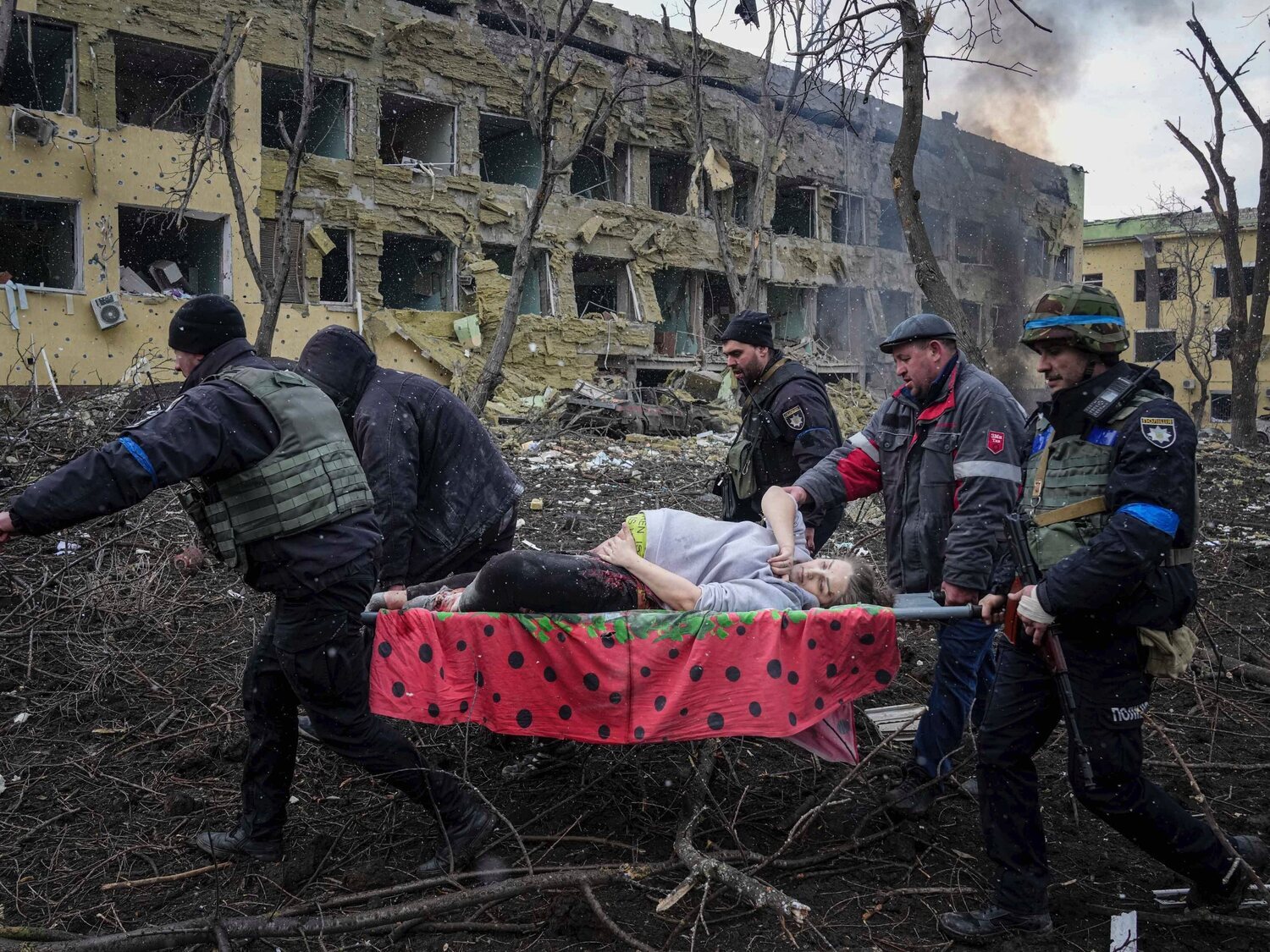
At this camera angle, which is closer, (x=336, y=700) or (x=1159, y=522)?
(x=1159, y=522)

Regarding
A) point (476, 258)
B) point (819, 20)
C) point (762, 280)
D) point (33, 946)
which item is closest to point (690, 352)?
point (762, 280)

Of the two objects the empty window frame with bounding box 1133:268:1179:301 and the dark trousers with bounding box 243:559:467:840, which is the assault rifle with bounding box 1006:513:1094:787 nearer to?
the dark trousers with bounding box 243:559:467:840

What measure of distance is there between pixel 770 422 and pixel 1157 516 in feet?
6.87

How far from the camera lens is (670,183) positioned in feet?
81.6

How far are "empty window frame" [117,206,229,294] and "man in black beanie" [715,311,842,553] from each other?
14050 millimetres

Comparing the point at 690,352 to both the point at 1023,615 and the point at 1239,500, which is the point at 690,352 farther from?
the point at 1023,615

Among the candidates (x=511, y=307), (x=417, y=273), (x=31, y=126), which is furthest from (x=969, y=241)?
(x=31, y=126)

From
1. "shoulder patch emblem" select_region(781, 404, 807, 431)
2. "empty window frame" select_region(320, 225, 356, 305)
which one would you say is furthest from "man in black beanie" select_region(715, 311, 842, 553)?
"empty window frame" select_region(320, 225, 356, 305)

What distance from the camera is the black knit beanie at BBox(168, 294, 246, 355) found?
10.3 feet

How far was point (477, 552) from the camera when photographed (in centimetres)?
401

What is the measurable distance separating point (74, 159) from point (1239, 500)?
1703 cm

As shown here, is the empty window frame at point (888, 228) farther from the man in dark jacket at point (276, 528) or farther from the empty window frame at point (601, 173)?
the man in dark jacket at point (276, 528)

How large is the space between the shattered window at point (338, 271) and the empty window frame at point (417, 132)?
211 centimetres

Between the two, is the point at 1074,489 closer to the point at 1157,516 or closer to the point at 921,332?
the point at 1157,516
